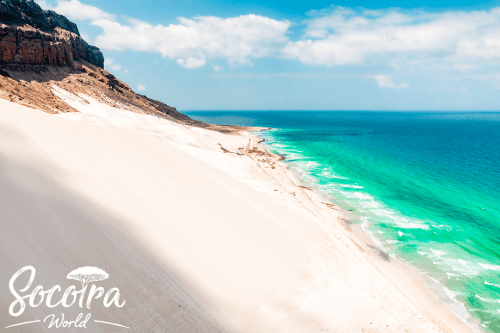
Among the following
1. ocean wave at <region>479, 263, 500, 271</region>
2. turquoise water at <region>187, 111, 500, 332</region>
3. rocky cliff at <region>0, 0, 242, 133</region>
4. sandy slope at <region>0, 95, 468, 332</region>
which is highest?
rocky cliff at <region>0, 0, 242, 133</region>

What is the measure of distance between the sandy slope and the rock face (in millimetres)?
43892

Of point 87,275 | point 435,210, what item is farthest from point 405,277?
point 87,275

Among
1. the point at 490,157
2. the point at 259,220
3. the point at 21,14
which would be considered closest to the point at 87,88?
the point at 21,14

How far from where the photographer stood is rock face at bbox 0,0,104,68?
140 feet

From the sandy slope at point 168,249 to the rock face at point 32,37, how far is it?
4389 centimetres

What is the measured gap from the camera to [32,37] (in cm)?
4569

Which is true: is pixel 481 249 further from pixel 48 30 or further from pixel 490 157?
pixel 48 30

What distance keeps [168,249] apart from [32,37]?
187ft

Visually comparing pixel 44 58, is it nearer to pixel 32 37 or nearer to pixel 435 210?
pixel 32 37

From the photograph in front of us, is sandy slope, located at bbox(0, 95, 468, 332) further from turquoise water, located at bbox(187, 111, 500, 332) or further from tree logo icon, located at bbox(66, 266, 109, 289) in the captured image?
turquoise water, located at bbox(187, 111, 500, 332)

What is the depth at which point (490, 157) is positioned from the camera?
45469mm

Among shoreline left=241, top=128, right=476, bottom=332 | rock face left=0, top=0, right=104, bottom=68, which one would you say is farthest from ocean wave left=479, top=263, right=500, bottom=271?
rock face left=0, top=0, right=104, bottom=68

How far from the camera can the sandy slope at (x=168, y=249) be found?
742 cm

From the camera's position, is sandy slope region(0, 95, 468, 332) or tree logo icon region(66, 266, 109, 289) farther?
sandy slope region(0, 95, 468, 332)
